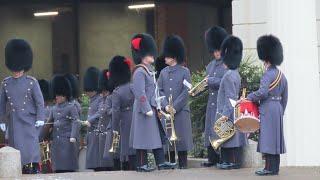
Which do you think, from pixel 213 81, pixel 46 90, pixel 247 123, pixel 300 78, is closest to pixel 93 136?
pixel 46 90

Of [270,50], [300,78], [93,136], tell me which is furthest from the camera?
[93,136]

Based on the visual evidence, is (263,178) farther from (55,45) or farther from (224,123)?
(55,45)

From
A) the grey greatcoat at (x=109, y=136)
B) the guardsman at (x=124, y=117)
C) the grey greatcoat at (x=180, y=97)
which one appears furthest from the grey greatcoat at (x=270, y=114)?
the grey greatcoat at (x=109, y=136)

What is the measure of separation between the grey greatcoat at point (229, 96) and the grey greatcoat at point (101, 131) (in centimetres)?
243

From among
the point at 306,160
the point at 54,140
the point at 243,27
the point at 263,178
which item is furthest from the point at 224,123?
the point at 243,27

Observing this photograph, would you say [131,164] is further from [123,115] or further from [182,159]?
[182,159]

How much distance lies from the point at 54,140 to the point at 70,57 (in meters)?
6.52

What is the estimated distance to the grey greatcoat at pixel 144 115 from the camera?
12.3 m

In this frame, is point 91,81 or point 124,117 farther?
point 91,81

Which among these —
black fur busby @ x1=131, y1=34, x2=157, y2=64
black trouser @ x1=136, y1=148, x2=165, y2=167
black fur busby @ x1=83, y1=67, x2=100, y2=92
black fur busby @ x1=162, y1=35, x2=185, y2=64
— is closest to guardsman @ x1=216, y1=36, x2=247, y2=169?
black fur busby @ x1=162, y1=35, x2=185, y2=64

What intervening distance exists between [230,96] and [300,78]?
8.33 feet

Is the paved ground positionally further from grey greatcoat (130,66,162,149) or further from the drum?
the drum

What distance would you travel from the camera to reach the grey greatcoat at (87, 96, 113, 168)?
14.5 metres

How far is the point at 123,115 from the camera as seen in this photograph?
532 inches
